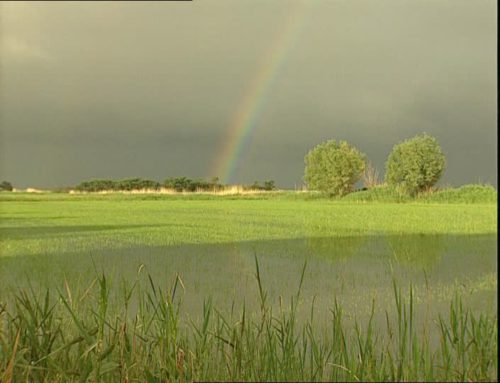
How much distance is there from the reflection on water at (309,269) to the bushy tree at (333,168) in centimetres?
1947

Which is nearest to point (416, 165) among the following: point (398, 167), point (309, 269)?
point (398, 167)

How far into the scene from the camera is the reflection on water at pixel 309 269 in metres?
4.52

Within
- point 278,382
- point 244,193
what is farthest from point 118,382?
point 244,193

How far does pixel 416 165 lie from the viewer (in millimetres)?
28562

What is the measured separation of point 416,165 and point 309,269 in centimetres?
2427

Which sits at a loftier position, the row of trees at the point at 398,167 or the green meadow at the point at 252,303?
the row of trees at the point at 398,167

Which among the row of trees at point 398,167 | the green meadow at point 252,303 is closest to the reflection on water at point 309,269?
the green meadow at point 252,303

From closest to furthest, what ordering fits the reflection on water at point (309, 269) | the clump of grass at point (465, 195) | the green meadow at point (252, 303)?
the green meadow at point (252, 303), the reflection on water at point (309, 269), the clump of grass at point (465, 195)

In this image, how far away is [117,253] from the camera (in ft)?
24.6

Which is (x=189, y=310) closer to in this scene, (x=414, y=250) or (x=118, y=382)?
(x=118, y=382)

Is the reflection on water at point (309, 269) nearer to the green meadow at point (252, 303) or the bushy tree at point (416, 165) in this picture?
the green meadow at point (252, 303)

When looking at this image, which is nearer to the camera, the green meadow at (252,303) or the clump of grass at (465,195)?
the green meadow at (252,303)

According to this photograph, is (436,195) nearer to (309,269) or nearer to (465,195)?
(465,195)

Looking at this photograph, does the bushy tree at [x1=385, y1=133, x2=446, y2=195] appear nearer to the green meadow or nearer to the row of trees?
the row of trees
